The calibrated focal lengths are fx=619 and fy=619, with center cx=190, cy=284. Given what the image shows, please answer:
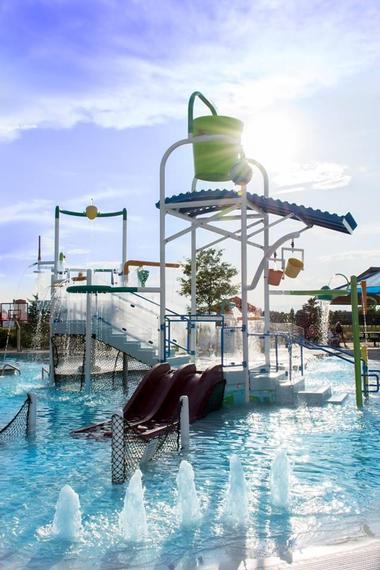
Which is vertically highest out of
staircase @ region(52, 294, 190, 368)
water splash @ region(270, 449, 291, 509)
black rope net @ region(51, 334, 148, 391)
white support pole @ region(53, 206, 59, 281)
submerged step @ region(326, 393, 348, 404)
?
white support pole @ region(53, 206, 59, 281)

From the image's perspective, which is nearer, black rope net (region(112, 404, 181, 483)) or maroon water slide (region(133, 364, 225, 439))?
black rope net (region(112, 404, 181, 483))

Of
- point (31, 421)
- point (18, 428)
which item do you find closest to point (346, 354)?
point (31, 421)

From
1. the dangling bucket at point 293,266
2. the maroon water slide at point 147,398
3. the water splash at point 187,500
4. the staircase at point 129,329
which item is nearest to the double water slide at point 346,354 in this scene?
the dangling bucket at point 293,266

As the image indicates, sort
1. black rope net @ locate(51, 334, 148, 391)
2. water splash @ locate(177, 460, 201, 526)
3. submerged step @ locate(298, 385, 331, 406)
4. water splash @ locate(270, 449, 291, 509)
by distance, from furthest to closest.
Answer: black rope net @ locate(51, 334, 148, 391) → submerged step @ locate(298, 385, 331, 406) → water splash @ locate(270, 449, 291, 509) → water splash @ locate(177, 460, 201, 526)

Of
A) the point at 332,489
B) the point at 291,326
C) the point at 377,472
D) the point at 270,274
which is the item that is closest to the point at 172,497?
the point at 332,489

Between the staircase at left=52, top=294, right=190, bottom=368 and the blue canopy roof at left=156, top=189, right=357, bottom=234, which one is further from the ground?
the blue canopy roof at left=156, top=189, right=357, bottom=234

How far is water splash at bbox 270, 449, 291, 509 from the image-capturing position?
6152mm

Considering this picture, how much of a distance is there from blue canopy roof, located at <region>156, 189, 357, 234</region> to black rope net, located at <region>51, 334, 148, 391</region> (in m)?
4.76

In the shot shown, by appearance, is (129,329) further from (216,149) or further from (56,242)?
(216,149)

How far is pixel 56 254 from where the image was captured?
17406mm

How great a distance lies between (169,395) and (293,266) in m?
4.27

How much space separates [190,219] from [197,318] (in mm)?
2476

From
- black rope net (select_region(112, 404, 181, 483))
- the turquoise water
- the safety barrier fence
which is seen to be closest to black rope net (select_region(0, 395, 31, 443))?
the safety barrier fence

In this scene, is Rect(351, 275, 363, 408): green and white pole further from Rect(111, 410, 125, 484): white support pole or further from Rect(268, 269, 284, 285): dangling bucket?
Rect(111, 410, 125, 484): white support pole
